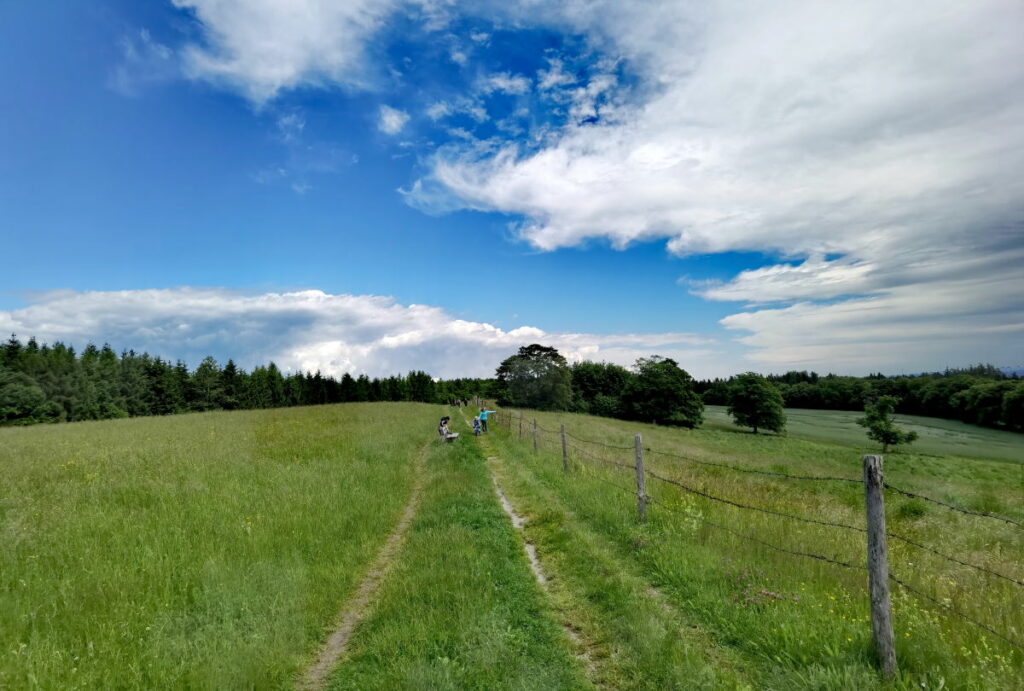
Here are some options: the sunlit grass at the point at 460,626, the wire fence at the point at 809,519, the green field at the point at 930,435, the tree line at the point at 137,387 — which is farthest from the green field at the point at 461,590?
the tree line at the point at 137,387

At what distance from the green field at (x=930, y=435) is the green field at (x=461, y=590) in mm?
59280

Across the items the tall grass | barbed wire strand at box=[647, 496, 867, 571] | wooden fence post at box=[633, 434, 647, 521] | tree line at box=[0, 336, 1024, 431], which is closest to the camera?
the tall grass

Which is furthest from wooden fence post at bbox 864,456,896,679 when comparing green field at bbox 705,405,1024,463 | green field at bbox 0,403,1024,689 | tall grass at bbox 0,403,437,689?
green field at bbox 705,405,1024,463

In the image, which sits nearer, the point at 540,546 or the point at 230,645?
the point at 230,645

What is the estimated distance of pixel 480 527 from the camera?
31.4 feet

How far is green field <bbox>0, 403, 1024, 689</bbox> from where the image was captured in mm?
4777

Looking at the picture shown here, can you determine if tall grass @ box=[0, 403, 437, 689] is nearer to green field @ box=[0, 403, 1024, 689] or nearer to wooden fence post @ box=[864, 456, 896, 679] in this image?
green field @ box=[0, 403, 1024, 689]

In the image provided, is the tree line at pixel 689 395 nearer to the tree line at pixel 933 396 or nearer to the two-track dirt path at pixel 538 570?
the tree line at pixel 933 396

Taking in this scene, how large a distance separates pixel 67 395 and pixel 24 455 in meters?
66.2

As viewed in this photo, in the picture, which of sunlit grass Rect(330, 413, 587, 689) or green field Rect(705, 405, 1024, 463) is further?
green field Rect(705, 405, 1024, 463)

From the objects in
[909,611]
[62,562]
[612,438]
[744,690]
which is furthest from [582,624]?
[612,438]

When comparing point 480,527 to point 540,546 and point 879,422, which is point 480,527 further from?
point 879,422

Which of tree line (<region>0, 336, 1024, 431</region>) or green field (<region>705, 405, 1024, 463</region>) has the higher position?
tree line (<region>0, 336, 1024, 431</region>)

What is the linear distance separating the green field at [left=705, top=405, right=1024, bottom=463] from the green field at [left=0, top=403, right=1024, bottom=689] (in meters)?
59.3
